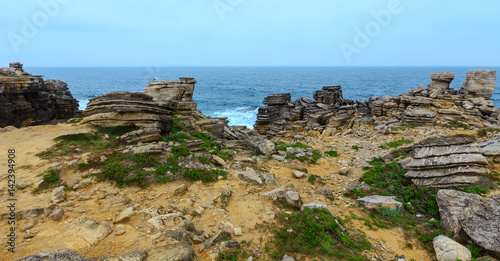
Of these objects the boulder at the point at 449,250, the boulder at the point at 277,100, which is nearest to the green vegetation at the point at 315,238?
the boulder at the point at 449,250

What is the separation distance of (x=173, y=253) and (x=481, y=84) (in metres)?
40.3

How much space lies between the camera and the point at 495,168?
13352 millimetres

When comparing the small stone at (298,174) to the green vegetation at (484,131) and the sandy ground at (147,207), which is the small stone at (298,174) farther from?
the green vegetation at (484,131)

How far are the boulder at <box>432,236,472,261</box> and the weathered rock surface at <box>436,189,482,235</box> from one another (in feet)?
3.68

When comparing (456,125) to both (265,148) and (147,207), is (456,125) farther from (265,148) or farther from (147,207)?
(147,207)

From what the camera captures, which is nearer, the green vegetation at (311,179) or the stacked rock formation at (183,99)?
the green vegetation at (311,179)

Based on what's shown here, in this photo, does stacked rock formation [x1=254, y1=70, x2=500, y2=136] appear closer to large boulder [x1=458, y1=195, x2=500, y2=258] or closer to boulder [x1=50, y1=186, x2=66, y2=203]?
large boulder [x1=458, y1=195, x2=500, y2=258]

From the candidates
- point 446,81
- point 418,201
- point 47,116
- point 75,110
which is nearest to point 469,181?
point 418,201

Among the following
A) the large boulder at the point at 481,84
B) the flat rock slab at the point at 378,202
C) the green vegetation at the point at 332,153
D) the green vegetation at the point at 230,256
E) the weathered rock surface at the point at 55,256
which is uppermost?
the large boulder at the point at 481,84

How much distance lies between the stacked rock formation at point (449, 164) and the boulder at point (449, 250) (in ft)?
15.4

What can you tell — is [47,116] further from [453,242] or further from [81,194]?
[453,242]

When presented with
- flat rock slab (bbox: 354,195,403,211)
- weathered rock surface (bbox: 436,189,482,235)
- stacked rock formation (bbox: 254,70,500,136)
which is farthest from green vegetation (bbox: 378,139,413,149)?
flat rock slab (bbox: 354,195,403,211)

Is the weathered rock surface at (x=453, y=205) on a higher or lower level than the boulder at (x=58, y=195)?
lower

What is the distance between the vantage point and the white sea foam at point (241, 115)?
54.8 meters
